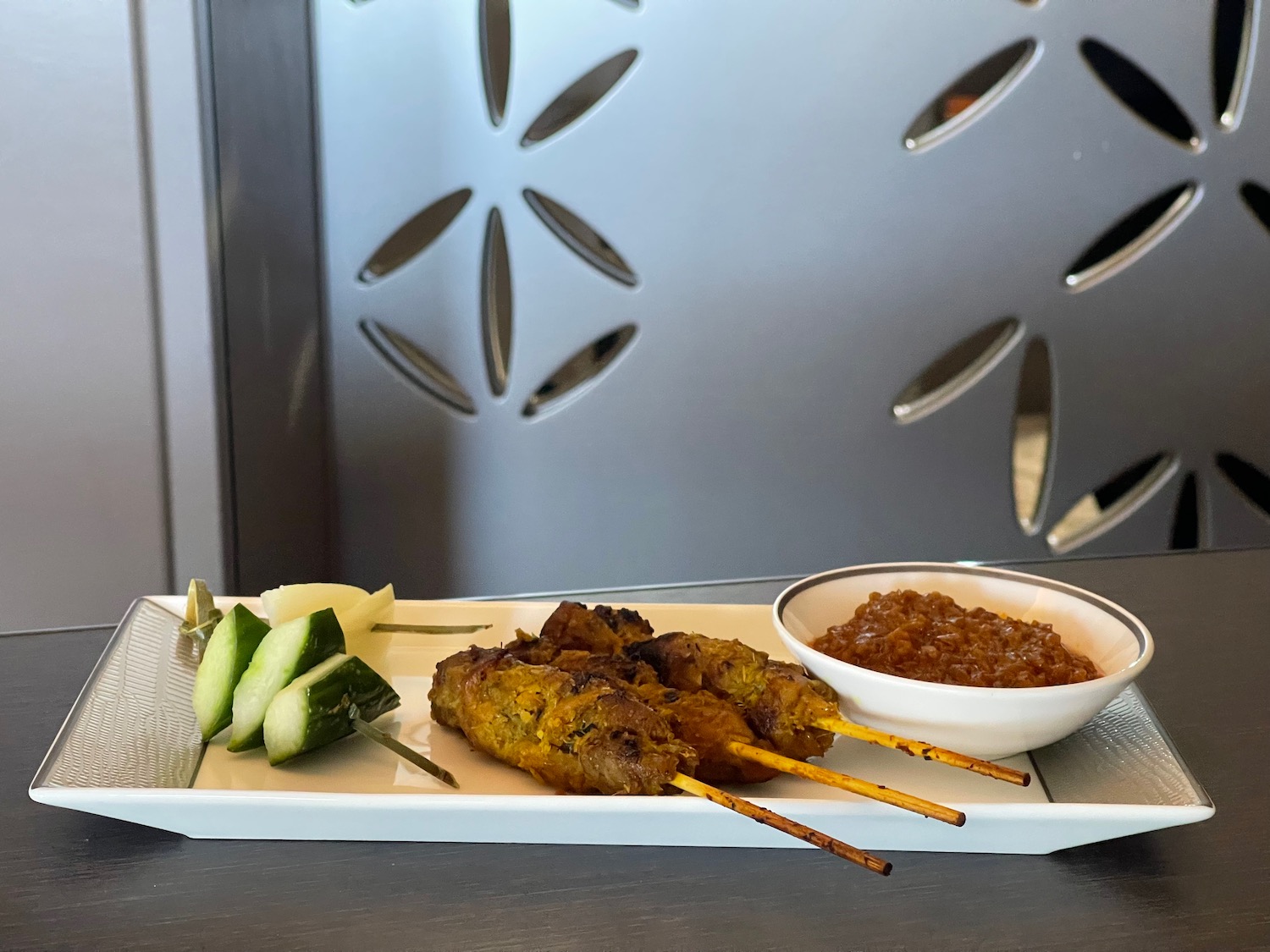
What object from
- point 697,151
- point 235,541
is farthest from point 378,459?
point 697,151

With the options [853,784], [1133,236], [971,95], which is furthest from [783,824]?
[1133,236]

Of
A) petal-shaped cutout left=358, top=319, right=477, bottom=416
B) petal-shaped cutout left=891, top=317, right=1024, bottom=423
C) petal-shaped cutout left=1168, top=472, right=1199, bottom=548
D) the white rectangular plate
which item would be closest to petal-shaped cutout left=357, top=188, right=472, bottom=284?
petal-shaped cutout left=358, top=319, right=477, bottom=416

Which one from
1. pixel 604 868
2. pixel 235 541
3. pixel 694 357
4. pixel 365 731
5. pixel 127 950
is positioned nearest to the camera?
pixel 127 950

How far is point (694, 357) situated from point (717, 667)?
6.39 feet

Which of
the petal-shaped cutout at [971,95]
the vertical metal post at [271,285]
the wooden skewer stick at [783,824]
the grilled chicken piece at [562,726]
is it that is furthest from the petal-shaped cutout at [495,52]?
the wooden skewer stick at [783,824]

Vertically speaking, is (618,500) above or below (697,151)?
below

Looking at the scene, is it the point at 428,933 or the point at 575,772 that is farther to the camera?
the point at 575,772

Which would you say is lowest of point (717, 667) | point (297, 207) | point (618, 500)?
point (618, 500)

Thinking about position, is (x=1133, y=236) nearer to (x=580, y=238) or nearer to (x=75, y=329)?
(x=580, y=238)

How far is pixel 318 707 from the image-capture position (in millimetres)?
1067

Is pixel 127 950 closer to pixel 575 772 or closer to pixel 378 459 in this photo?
pixel 575 772

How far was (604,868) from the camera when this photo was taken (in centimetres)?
93

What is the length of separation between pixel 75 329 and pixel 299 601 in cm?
146

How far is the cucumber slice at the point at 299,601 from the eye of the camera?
49.8 inches
